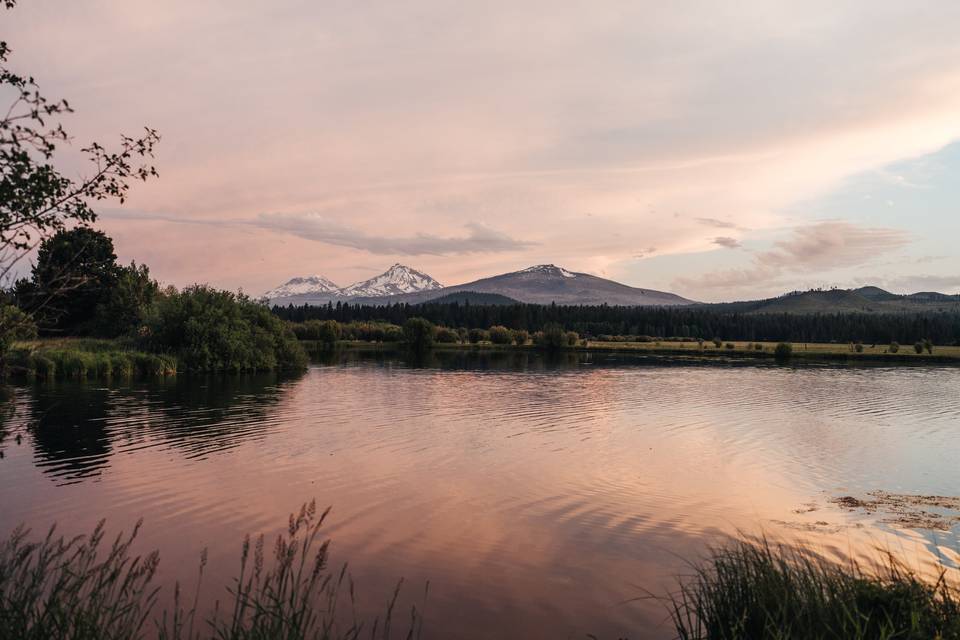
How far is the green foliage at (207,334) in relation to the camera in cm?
6462

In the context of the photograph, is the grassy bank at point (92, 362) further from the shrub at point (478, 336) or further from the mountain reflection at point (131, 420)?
the shrub at point (478, 336)

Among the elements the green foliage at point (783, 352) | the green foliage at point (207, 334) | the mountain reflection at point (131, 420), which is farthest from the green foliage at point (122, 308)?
the green foliage at point (783, 352)

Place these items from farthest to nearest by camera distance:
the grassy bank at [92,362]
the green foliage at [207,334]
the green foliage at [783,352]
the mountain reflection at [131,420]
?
the green foliage at [783,352], the green foliage at [207,334], the grassy bank at [92,362], the mountain reflection at [131,420]

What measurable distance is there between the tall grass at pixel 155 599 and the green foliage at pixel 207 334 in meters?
52.5

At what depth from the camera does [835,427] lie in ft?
124

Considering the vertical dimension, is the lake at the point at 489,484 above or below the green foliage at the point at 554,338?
below

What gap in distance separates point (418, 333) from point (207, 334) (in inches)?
3456

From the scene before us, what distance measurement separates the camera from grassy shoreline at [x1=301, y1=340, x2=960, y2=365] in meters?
114

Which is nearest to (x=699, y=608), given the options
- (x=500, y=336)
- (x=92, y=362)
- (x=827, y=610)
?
(x=827, y=610)

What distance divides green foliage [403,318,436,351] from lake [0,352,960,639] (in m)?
103

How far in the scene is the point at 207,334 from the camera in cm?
6544

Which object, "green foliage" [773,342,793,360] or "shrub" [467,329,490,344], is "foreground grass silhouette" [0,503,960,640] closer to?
"green foliage" [773,342,793,360]

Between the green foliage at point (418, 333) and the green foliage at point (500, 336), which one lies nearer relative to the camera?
the green foliage at point (418, 333)

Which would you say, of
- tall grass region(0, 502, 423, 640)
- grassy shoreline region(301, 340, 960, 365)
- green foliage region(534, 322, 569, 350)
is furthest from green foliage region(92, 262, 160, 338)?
green foliage region(534, 322, 569, 350)
